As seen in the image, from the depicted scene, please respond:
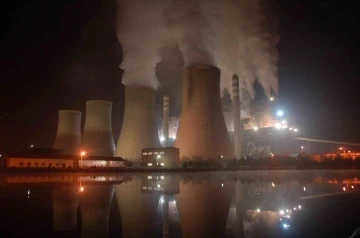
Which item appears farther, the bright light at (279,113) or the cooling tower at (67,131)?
the bright light at (279,113)

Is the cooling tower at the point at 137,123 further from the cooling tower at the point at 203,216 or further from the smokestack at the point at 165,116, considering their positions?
the cooling tower at the point at 203,216

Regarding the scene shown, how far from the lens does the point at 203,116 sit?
16.9 metres

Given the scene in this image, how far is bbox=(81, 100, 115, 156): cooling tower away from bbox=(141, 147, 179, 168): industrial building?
3682 millimetres

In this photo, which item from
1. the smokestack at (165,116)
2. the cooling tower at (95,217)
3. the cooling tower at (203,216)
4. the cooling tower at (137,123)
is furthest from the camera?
the smokestack at (165,116)

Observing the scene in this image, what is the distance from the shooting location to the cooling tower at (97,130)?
2173 centimetres

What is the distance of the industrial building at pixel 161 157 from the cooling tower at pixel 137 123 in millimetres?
461

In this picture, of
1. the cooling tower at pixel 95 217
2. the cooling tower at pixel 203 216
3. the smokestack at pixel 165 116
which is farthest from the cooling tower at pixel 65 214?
the smokestack at pixel 165 116

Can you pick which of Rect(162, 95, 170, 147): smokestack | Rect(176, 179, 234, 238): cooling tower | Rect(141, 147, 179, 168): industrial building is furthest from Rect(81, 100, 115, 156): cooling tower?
Rect(176, 179, 234, 238): cooling tower

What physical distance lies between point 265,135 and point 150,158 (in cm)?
1541

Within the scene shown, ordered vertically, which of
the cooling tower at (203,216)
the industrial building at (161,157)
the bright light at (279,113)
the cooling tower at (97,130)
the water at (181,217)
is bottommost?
the cooling tower at (203,216)

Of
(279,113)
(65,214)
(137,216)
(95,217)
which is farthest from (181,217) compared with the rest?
(279,113)

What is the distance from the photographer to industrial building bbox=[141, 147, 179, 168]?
19673mm

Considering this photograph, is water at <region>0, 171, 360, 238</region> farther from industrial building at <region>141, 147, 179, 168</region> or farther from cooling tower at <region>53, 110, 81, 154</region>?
cooling tower at <region>53, 110, 81, 154</region>

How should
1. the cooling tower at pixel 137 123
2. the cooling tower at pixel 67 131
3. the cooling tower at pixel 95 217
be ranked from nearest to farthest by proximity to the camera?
1. the cooling tower at pixel 95 217
2. the cooling tower at pixel 137 123
3. the cooling tower at pixel 67 131
